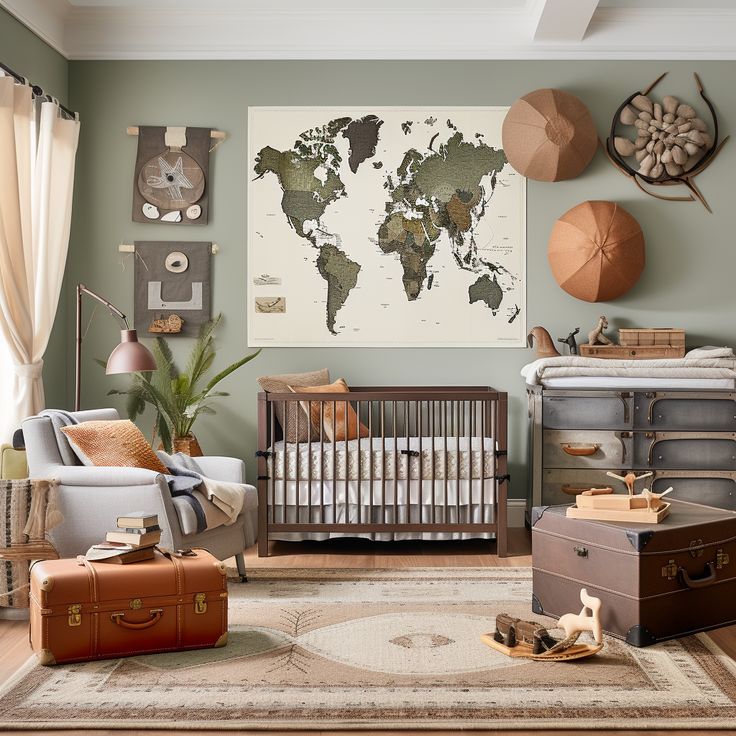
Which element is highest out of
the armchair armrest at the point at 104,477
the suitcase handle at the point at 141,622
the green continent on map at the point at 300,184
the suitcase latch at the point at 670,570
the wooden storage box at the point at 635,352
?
the green continent on map at the point at 300,184

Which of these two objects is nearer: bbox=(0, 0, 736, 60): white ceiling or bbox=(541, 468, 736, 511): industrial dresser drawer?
bbox=(541, 468, 736, 511): industrial dresser drawer

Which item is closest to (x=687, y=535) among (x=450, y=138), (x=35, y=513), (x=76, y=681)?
(x=76, y=681)

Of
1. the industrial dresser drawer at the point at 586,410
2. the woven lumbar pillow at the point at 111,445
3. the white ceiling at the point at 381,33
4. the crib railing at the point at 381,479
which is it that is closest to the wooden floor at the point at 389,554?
the crib railing at the point at 381,479

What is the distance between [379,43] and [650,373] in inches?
88.4

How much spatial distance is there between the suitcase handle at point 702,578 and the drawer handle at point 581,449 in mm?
1270

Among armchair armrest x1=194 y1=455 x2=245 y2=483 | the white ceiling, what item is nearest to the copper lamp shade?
armchair armrest x1=194 y1=455 x2=245 y2=483

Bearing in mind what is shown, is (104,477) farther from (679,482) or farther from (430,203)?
(679,482)

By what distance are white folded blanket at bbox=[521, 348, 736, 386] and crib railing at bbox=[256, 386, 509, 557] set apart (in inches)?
14.1

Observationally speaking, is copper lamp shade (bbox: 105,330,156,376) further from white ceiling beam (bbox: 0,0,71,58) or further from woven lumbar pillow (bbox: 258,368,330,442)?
white ceiling beam (bbox: 0,0,71,58)

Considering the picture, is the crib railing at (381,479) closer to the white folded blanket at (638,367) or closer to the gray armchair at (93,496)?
the white folded blanket at (638,367)

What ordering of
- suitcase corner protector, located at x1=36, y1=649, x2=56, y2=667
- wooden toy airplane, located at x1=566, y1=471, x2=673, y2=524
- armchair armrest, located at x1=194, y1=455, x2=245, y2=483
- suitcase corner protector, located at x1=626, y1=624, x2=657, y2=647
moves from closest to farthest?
suitcase corner protector, located at x1=36, y1=649, x2=56, y2=667, suitcase corner protector, located at x1=626, y1=624, x2=657, y2=647, wooden toy airplane, located at x1=566, y1=471, x2=673, y2=524, armchair armrest, located at x1=194, y1=455, x2=245, y2=483

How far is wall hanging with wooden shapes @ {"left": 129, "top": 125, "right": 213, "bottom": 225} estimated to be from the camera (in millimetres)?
4562

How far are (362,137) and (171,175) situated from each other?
3.49 feet

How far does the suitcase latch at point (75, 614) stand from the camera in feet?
8.17
